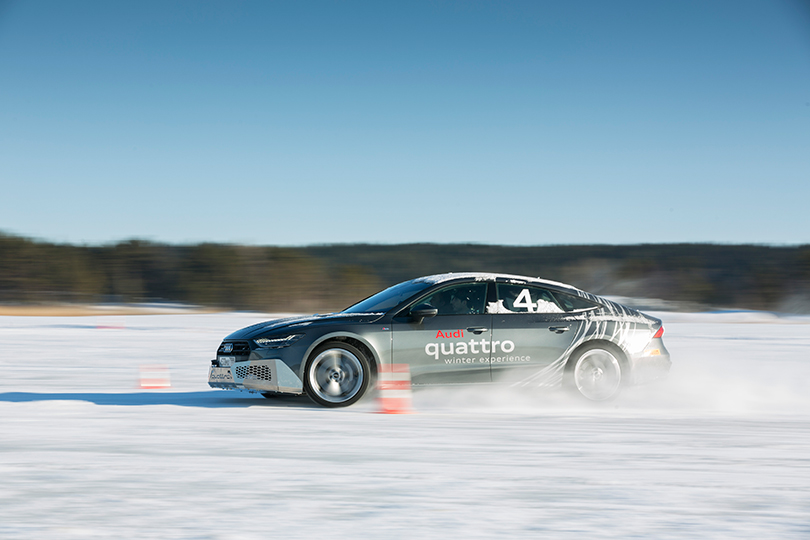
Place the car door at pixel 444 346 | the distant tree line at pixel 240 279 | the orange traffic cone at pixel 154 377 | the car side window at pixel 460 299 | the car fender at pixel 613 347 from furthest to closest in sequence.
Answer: the distant tree line at pixel 240 279 < the orange traffic cone at pixel 154 377 < the car fender at pixel 613 347 < the car side window at pixel 460 299 < the car door at pixel 444 346

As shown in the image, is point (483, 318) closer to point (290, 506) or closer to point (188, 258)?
point (290, 506)

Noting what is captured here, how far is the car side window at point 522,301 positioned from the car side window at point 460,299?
141mm

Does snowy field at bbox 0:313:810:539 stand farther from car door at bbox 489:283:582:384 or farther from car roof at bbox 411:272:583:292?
car roof at bbox 411:272:583:292

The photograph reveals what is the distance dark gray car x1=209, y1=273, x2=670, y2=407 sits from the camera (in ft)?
24.0

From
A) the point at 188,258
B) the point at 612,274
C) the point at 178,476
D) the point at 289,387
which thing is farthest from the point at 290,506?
the point at 612,274

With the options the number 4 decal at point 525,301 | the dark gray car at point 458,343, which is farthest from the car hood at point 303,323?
the number 4 decal at point 525,301

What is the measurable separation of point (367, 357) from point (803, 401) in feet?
17.6

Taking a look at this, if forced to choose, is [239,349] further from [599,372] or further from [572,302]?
[599,372]

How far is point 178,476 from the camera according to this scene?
4668 millimetres

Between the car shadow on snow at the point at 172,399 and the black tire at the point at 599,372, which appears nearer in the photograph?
the car shadow on snow at the point at 172,399

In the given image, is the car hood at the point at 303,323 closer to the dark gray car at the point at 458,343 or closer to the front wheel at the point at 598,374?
the dark gray car at the point at 458,343

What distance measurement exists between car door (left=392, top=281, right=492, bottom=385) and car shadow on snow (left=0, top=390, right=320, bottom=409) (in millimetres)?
1173

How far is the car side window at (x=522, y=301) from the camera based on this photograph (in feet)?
25.5

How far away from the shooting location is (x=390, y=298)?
7953 millimetres
